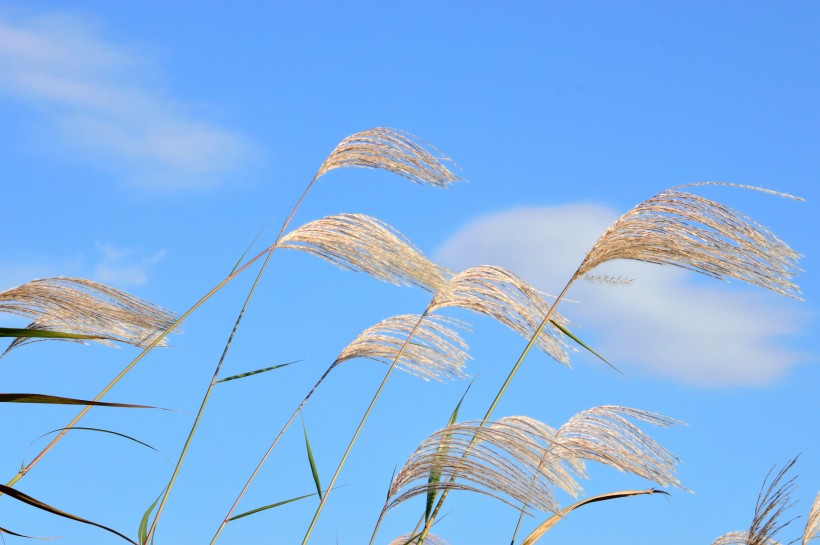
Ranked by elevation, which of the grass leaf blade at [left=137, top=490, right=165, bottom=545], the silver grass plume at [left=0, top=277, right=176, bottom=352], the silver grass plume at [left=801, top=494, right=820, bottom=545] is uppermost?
the silver grass plume at [left=801, top=494, right=820, bottom=545]

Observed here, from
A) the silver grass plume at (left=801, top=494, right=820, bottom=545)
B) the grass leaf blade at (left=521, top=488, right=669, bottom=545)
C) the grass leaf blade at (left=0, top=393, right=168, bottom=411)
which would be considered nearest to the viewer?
the grass leaf blade at (left=0, top=393, right=168, bottom=411)

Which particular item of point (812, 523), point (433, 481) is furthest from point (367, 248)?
point (812, 523)

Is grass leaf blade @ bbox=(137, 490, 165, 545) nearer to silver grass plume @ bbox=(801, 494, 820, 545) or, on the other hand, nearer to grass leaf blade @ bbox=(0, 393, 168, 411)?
grass leaf blade @ bbox=(0, 393, 168, 411)

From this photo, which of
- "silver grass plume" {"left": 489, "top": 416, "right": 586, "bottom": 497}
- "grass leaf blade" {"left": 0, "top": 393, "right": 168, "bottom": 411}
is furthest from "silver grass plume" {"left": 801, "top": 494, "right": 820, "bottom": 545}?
"grass leaf blade" {"left": 0, "top": 393, "right": 168, "bottom": 411}

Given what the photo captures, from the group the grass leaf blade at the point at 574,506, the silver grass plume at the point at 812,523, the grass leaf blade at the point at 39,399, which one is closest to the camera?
the grass leaf blade at the point at 39,399

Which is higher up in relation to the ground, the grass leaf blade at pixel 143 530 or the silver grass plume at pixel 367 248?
the silver grass plume at pixel 367 248

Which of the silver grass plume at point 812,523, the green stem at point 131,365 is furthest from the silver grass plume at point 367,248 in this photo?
the silver grass plume at point 812,523

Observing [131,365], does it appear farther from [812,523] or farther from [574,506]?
[812,523]

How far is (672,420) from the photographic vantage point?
265cm

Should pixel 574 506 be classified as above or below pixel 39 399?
above

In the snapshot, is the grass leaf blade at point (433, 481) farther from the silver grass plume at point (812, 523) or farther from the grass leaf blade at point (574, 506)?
the silver grass plume at point (812, 523)

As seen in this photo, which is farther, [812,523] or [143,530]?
[812,523]

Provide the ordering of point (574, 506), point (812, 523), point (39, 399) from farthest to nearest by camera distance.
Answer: point (812, 523), point (574, 506), point (39, 399)

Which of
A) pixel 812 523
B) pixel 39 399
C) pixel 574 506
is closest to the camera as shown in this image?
pixel 39 399
